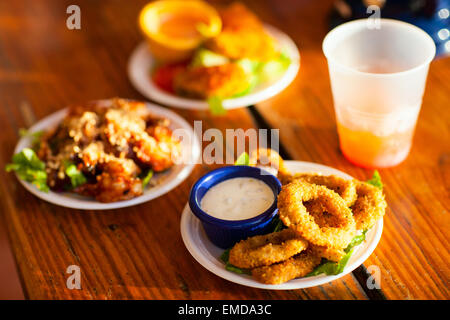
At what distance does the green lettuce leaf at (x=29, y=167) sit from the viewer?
217cm

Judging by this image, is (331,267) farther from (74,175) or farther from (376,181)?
(74,175)

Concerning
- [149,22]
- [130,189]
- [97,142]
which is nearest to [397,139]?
[130,189]

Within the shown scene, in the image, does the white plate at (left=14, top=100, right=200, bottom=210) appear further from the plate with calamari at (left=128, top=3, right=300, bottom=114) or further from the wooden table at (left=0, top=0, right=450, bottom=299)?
the plate with calamari at (left=128, top=3, right=300, bottom=114)

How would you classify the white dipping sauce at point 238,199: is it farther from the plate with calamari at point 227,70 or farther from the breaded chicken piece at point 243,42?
the breaded chicken piece at point 243,42

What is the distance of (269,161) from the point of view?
2064 millimetres

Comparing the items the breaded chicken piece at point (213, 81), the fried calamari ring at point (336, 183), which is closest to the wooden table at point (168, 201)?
the breaded chicken piece at point (213, 81)

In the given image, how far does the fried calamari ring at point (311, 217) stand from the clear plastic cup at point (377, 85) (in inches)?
17.6

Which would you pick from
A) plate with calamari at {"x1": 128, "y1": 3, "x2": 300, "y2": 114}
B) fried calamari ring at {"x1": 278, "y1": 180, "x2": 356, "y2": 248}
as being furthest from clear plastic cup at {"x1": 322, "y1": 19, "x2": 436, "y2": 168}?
plate with calamari at {"x1": 128, "y1": 3, "x2": 300, "y2": 114}

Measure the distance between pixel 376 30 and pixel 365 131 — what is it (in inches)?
18.5

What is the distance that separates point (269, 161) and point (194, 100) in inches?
31.6

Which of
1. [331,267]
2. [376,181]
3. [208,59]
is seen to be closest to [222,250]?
[331,267]

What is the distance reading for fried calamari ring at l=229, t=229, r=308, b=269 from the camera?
167 cm

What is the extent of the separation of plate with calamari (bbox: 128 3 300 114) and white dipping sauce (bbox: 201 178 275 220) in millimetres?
764
